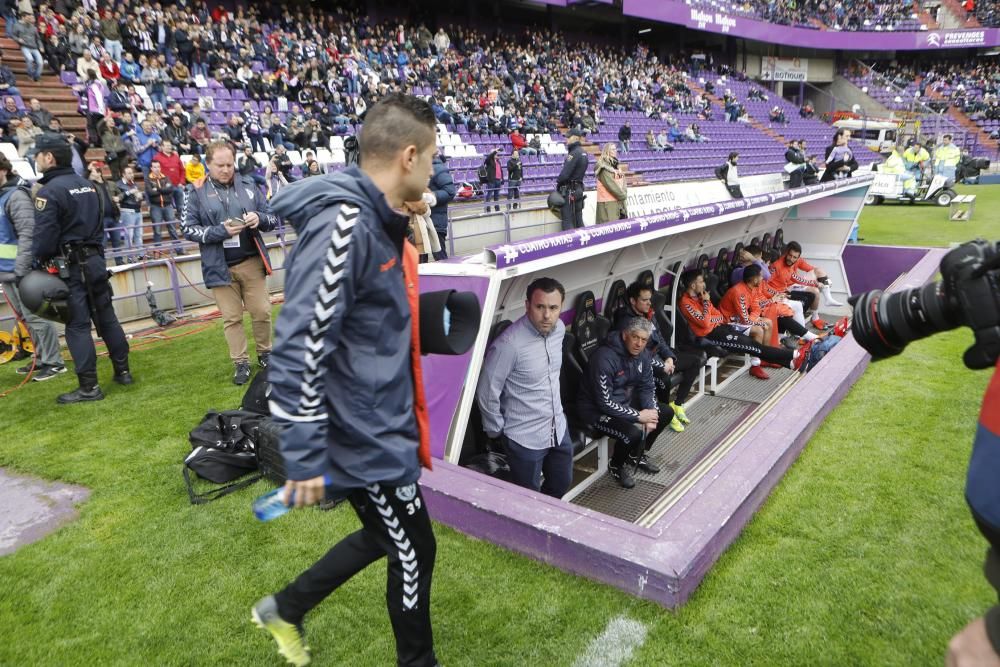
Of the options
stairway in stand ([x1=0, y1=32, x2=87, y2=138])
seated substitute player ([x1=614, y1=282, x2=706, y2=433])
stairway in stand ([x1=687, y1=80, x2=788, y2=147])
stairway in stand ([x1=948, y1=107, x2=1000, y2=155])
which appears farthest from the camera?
stairway in stand ([x1=948, y1=107, x2=1000, y2=155])

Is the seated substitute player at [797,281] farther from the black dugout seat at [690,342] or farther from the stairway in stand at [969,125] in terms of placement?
the stairway in stand at [969,125]

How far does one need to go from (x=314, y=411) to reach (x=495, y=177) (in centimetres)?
1456

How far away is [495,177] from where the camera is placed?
51.4ft

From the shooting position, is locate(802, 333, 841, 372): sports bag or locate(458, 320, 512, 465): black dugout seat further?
locate(802, 333, 841, 372): sports bag

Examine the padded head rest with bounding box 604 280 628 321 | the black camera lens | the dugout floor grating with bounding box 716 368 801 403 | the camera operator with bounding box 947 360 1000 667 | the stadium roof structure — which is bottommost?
the dugout floor grating with bounding box 716 368 801 403

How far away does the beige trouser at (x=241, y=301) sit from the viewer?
5.44m

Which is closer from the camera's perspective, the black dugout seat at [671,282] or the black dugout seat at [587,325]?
the black dugout seat at [587,325]

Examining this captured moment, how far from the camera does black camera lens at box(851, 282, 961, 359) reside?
4.64ft

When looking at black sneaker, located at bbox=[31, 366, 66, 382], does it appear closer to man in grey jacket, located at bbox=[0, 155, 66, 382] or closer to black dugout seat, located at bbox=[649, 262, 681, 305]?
man in grey jacket, located at bbox=[0, 155, 66, 382]

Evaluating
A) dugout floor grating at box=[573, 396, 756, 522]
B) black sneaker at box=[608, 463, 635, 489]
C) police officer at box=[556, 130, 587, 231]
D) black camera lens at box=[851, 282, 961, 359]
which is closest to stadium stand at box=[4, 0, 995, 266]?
police officer at box=[556, 130, 587, 231]

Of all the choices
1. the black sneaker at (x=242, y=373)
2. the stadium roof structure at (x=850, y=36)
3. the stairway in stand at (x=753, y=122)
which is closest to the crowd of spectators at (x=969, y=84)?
the stadium roof structure at (x=850, y=36)

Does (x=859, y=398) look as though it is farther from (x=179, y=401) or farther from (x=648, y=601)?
(x=179, y=401)

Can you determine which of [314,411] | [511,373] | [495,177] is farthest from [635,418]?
[495,177]

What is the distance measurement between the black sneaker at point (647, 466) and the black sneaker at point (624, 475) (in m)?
0.12
